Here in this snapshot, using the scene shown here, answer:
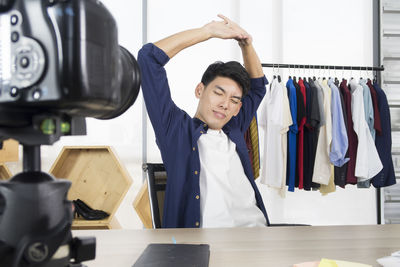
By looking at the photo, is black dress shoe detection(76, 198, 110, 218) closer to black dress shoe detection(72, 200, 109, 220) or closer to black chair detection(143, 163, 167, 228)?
black dress shoe detection(72, 200, 109, 220)

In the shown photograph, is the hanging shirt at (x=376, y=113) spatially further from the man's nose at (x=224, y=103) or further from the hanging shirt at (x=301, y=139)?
the man's nose at (x=224, y=103)

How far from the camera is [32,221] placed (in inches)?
13.6

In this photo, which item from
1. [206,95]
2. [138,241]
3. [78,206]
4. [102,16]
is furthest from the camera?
[78,206]

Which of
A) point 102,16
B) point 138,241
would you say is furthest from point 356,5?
point 102,16

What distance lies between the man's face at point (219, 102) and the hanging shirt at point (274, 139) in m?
1.11

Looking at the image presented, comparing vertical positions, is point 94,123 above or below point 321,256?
above

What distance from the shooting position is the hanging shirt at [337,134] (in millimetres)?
2707

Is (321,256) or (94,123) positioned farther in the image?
(94,123)

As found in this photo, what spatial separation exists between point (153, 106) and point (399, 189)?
2793 millimetres

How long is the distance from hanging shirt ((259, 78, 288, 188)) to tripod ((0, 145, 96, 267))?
2488 millimetres

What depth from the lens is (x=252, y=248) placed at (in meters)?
0.92

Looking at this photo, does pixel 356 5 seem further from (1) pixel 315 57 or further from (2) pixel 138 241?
(2) pixel 138 241

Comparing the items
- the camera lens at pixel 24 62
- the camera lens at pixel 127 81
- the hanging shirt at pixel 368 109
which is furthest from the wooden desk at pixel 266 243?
the hanging shirt at pixel 368 109

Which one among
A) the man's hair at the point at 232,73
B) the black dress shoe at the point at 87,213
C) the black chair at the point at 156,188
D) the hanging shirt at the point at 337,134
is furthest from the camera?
the hanging shirt at the point at 337,134
